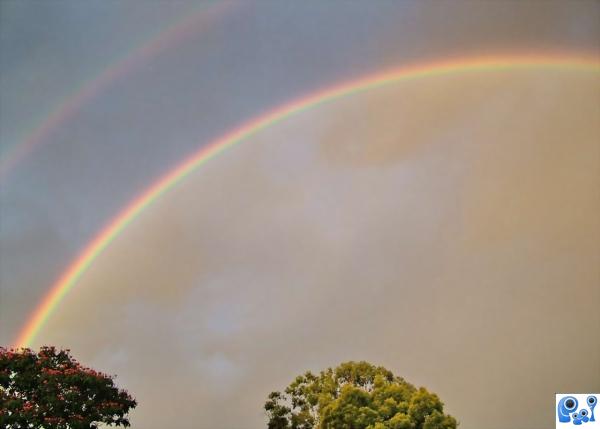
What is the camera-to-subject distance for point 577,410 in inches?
1577

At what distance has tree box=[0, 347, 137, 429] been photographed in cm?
3922

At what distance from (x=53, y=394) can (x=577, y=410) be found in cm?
3036

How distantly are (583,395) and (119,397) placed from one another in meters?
27.9

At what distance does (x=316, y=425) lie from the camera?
58594 mm

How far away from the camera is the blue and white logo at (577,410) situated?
131 feet

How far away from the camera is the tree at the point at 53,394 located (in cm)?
3922

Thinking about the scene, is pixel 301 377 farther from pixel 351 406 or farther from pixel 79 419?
pixel 79 419

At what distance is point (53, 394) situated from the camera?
132ft

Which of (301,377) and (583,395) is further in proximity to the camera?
(301,377)

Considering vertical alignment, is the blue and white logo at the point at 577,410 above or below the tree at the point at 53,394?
above

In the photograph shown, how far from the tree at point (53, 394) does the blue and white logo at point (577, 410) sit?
26028 mm

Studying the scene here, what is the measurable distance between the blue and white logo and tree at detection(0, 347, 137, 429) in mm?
26028

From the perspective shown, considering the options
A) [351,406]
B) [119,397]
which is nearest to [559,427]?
[351,406]

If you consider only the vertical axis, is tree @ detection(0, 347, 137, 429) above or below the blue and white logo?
below
